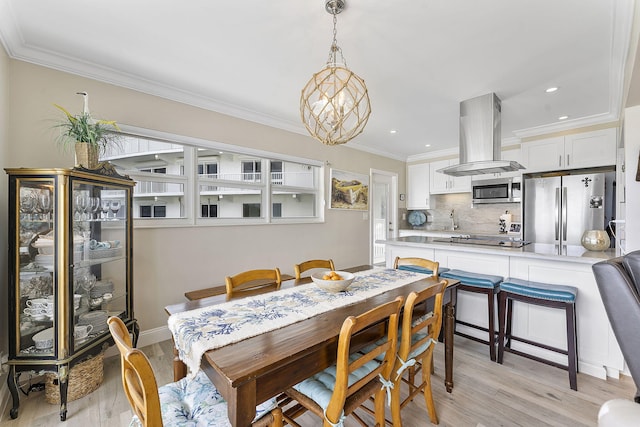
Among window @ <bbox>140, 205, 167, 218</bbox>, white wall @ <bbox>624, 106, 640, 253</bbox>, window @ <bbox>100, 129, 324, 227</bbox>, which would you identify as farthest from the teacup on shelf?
white wall @ <bbox>624, 106, 640, 253</bbox>

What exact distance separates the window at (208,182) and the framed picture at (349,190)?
425mm

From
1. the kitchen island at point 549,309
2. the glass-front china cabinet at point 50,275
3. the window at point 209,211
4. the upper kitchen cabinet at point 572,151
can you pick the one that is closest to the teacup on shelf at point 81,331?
the glass-front china cabinet at point 50,275

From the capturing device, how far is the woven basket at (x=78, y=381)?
183 cm

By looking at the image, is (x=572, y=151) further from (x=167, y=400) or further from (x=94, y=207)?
(x=94, y=207)

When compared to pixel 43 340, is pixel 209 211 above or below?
above

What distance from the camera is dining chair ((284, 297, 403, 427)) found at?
3.43 feet

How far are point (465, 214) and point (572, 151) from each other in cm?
194

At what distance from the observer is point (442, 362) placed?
90.7 inches

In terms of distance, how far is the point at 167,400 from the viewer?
1.14 meters

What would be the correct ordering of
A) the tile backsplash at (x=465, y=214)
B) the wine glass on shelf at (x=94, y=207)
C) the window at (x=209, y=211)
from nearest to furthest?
the wine glass on shelf at (x=94, y=207) < the window at (x=209, y=211) < the tile backsplash at (x=465, y=214)

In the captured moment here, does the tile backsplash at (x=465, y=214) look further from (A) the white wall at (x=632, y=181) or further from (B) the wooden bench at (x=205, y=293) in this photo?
(B) the wooden bench at (x=205, y=293)

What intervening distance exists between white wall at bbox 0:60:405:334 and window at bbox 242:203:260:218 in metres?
0.19

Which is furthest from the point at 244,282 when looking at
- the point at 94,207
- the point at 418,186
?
the point at 418,186

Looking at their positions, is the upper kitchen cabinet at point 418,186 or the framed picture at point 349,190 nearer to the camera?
the framed picture at point 349,190
